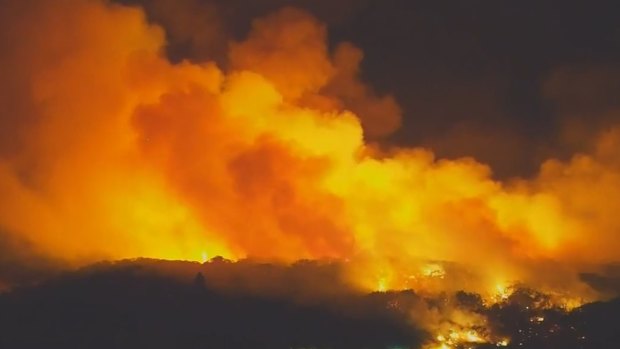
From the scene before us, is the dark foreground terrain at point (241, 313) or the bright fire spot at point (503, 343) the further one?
the bright fire spot at point (503, 343)

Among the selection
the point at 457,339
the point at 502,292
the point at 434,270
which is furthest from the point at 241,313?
the point at 502,292

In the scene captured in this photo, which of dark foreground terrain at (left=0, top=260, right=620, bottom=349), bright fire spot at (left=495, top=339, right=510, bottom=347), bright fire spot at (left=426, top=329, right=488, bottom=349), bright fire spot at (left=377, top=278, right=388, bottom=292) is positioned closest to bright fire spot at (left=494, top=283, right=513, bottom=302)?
dark foreground terrain at (left=0, top=260, right=620, bottom=349)

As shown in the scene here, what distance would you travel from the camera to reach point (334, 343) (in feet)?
228

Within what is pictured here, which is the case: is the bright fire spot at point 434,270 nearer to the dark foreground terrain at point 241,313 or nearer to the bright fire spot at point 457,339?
the dark foreground terrain at point 241,313

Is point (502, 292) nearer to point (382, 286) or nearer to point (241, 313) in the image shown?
point (382, 286)

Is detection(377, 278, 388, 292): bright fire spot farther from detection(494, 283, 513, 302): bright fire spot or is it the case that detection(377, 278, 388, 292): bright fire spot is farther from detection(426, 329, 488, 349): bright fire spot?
detection(494, 283, 513, 302): bright fire spot

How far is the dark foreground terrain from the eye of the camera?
69.4 m

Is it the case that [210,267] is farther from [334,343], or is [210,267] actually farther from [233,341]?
[334,343]

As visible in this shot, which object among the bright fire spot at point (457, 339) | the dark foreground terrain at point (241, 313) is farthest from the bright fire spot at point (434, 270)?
the bright fire spot at point (457, 339)

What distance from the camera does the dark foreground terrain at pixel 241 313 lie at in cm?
6944

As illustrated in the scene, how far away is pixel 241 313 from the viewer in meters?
73.2

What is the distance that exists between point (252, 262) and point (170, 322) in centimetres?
770

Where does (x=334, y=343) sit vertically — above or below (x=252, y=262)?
below

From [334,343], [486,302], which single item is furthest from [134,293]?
[486,302]
